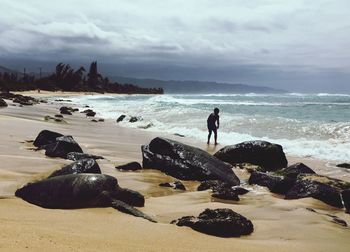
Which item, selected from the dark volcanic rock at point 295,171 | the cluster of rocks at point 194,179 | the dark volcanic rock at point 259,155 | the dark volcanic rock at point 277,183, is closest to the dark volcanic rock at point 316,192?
the cluster of rocks at point 194,179

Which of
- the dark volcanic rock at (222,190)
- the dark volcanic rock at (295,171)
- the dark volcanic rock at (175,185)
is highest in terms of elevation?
the dark volcanic rock at (295,171)

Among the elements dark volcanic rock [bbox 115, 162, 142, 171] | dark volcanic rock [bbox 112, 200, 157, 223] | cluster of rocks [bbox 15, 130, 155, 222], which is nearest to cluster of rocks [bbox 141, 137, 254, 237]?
dark volcanic rock [bbox 115, 162, 142, 171]

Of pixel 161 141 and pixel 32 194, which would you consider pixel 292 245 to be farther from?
pixel 161 141

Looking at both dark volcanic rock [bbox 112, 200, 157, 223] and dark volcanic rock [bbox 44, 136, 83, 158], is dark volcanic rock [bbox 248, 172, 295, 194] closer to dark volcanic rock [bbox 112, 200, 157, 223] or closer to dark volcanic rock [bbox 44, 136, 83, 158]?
dark volcanic rock [bbox 112, 200, 157, 223]

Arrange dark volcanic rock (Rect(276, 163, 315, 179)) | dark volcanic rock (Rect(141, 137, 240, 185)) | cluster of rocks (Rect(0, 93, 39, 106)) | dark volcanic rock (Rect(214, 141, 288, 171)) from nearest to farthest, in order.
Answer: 1. dark volcanic rock (Rect(276, 163, 315, 179))
2. dark volcanic rock (Rect(141, 137, 240, 185))
3. dark volcanic rock (Rect(214, 141, 288, 171))
4. cluster of rocks (Rect(0, 93, 39, 106))

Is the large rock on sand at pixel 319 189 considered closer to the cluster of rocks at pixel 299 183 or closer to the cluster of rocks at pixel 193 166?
the cluster of rocks at pixel 299 183

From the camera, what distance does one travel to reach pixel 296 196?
7543mm

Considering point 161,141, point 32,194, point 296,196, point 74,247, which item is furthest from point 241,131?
point 74,247

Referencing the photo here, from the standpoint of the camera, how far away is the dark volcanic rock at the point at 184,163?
353 inches

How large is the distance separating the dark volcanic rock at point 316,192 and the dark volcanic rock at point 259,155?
11.9 ft

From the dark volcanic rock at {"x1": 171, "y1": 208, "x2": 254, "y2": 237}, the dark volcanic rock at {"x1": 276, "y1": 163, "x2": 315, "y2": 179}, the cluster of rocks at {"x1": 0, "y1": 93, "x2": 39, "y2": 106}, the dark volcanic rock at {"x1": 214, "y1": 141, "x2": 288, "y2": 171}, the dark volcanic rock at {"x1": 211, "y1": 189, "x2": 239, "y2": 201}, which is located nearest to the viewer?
the dark volcanic rock at {"x1": 171, "y1": 208, "x2": 254, "y2": 237}

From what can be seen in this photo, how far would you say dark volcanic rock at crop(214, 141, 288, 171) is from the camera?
11477 millimetres

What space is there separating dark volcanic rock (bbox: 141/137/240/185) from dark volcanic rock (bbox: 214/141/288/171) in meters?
2.09

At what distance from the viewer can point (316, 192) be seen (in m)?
7.36
